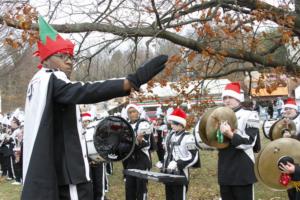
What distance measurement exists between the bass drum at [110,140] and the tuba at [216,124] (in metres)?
0.95

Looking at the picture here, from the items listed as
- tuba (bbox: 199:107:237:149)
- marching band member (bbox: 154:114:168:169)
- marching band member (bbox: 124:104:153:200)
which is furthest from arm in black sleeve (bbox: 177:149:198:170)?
marching band member (bbox: 154:114:168:169)

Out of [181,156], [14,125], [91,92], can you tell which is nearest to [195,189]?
[181,156]

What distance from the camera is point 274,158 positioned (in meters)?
4.87

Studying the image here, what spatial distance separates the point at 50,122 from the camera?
3545 millimetres

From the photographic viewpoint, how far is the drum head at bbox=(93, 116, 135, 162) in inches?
248

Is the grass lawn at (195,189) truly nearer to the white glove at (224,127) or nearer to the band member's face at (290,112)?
the band member's face at (290,112)

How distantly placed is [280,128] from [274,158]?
3354 millimetres

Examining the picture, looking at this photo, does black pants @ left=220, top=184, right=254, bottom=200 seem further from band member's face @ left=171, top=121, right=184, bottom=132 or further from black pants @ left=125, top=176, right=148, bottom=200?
black pants @ left=125, top=176, right=148, bottom=200

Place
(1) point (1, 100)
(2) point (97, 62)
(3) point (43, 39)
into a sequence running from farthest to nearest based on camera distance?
(1) point (1, 100)
(2) point (97, 62)
(3) point (43, 39)

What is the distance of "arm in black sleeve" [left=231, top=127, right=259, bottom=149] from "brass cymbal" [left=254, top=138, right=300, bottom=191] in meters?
0.99

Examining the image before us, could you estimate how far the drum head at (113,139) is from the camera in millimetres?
6309

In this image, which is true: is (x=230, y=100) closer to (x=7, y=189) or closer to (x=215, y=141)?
(x=215, y=141)

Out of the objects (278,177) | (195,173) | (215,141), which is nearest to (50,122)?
(278,177)

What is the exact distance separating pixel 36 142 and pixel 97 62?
5662 millimetres
